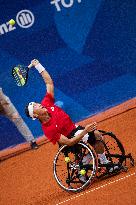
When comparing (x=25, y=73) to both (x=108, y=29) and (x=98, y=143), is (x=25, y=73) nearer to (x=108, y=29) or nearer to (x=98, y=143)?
(x=98, y=143)

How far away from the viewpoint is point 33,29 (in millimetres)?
10891

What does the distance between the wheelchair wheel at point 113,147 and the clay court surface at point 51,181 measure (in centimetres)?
24

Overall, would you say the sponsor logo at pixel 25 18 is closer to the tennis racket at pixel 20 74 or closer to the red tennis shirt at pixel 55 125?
the tennis racket at pixel 20 74

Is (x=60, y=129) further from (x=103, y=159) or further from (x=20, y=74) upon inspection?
(x=20, y=74)

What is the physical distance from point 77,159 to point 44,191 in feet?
3.86

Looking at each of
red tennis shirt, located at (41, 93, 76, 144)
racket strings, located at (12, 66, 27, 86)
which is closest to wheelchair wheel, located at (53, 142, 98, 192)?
red tennis shirt, located at (41, 93, 76, 144)

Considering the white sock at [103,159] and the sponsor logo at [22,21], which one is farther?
the sponsor logo at [22,21]

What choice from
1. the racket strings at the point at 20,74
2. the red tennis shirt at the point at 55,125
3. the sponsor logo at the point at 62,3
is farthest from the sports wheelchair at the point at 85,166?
the sponsor logo at the point at 62,3

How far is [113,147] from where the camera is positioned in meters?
8.10

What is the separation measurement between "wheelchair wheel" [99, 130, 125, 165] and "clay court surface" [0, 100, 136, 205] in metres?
0.24

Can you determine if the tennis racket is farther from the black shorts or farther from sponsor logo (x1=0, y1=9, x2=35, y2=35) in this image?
sponsor logo (x1=0, y1=9, x2=35, y2=35)

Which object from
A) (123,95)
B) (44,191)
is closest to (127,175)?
(44,191)

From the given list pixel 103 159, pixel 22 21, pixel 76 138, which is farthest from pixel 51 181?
pixel 22 21

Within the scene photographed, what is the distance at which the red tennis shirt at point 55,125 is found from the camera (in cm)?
723
